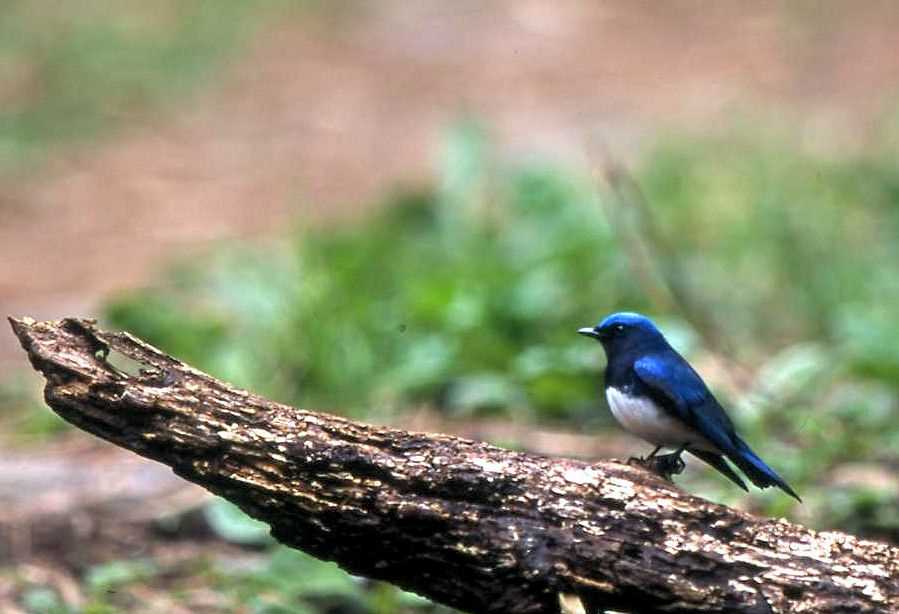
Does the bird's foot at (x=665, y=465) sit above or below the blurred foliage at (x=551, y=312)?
below

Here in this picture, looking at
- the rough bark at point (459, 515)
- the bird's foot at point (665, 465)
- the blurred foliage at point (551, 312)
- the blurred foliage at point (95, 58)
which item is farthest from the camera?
the blurred foliage at point (95, 58)

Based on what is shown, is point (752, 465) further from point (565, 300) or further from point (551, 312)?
point (565, 300)

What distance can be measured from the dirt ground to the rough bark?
4.49m

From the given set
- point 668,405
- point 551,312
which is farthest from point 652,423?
point 551,312

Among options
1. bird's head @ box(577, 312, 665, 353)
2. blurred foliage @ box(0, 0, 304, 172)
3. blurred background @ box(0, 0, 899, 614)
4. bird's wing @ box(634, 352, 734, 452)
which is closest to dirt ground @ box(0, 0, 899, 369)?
blurred background @ box(0, 0, 899, 614)

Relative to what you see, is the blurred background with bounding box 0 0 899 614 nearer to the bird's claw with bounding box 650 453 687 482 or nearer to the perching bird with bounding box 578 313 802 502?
the perching bird with bounding box 578 313 802 502

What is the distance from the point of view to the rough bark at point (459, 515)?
3.18 m

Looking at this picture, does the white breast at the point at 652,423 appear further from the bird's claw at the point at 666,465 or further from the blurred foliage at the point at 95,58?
the blurred foliage at the point at 95,58

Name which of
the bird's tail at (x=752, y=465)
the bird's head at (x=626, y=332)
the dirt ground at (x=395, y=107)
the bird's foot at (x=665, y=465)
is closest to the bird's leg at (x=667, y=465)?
the bird's foot at (x=665, y=465)

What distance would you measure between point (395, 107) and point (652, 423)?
8.66 metres

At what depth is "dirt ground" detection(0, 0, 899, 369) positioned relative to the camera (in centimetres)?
965

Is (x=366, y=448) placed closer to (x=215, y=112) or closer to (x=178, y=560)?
(x=178, y=560)

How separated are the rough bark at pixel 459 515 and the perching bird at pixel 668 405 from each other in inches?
14.7

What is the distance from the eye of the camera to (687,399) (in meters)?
3.67
